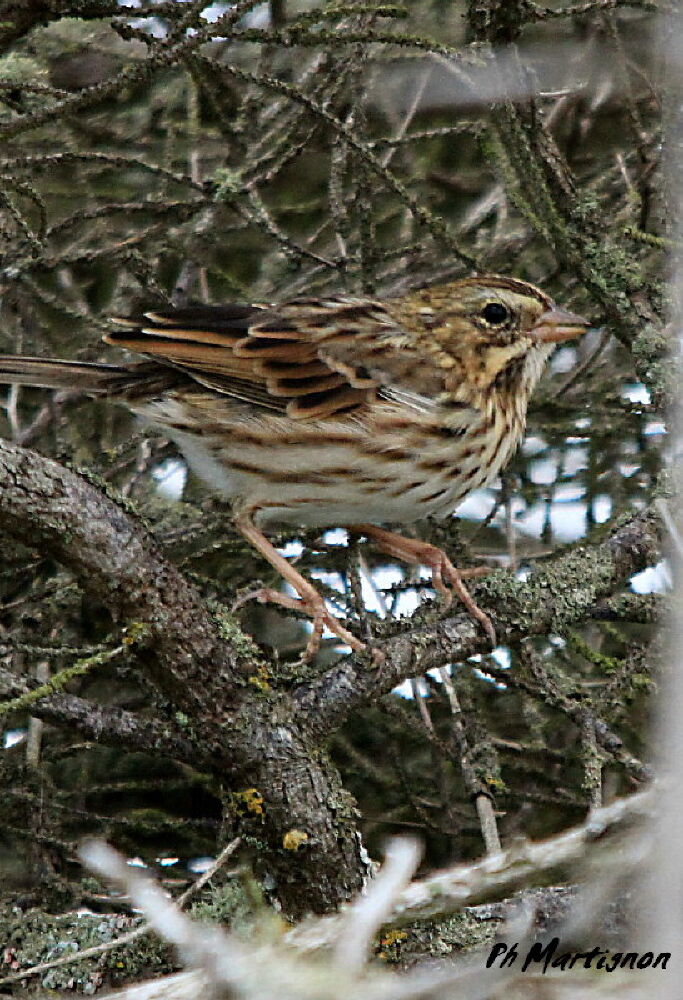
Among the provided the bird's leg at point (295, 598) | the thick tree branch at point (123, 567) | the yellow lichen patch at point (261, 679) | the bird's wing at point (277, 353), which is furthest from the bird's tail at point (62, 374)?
the yellow lichen patch at point (261, 679)

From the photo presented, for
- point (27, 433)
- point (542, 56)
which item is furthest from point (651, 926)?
point (542, 56)

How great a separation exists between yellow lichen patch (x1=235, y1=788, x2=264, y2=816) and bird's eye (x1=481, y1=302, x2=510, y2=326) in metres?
2.06

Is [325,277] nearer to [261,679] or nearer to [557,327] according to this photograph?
[557,327]

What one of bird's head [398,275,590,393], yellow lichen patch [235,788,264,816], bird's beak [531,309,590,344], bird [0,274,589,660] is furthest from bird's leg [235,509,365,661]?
bird's beak [531,309,590,344]

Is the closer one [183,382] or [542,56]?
[183,382]

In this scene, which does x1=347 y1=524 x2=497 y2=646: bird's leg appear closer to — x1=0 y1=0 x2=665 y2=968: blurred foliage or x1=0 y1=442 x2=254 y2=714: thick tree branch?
x1=0 y1=0 x2=665 y2=968: blurred foliage

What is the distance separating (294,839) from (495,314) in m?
2.15

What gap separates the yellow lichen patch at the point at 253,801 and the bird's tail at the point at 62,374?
1.53m

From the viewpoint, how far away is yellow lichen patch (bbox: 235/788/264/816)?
3439 mm

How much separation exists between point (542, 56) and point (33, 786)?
328 centimetres

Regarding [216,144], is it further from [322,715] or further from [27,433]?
[322,715]

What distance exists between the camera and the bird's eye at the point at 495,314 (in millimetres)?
4699

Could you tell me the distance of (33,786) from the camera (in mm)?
4125

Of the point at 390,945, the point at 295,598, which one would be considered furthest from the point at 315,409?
the point at 390,945
